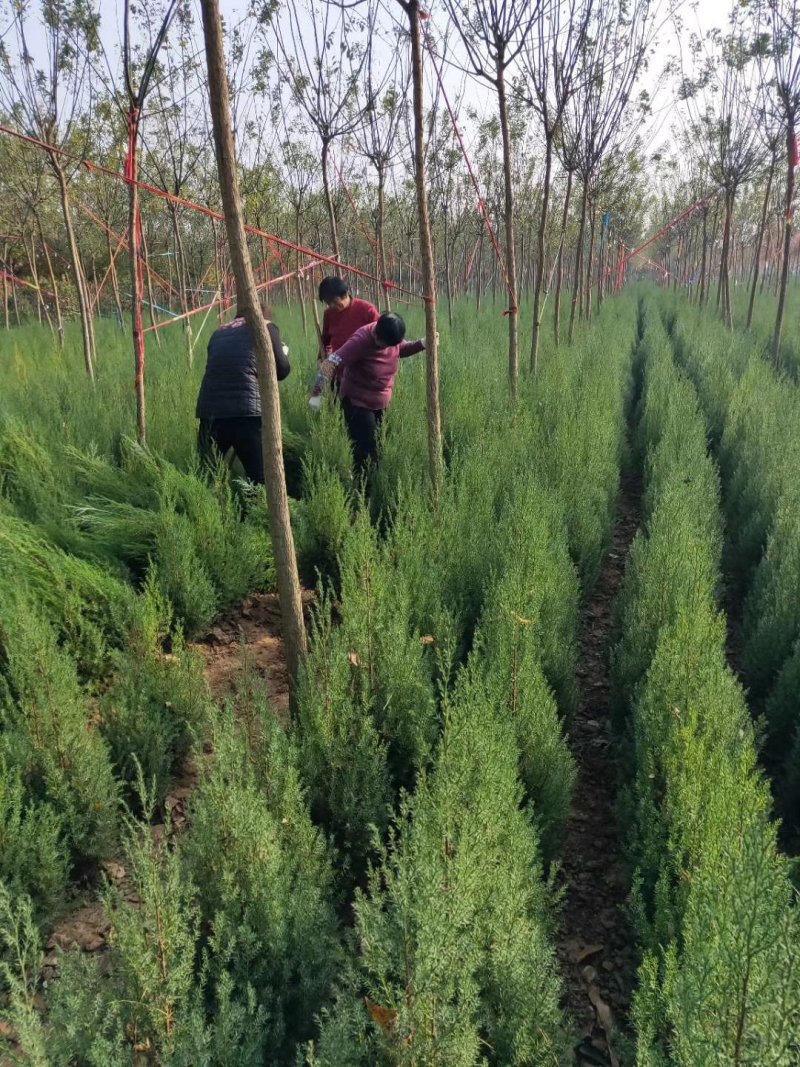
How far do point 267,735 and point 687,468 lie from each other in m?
3.28

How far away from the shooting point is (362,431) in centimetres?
474

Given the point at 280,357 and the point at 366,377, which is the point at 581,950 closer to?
the point at 280,357

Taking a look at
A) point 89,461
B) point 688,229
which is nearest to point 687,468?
point 89,461

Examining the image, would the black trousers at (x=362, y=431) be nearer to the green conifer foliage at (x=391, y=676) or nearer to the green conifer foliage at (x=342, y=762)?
the green conifer foliage at (x=391, y=676)

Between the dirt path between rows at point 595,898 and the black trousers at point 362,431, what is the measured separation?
2.08 meters

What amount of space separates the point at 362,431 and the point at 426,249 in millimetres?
1430

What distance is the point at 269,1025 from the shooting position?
159 cm

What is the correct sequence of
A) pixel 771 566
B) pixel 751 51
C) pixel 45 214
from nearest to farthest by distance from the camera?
1. pixel 771 566
2. pixel 751 51
3. pixel 45 214

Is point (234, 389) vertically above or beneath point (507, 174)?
beneath

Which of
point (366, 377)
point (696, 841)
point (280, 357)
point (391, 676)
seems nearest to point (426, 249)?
point (280, 357)

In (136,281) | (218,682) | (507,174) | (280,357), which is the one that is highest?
(507,174)

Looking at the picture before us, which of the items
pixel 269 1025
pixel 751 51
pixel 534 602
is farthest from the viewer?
pixel 751 51

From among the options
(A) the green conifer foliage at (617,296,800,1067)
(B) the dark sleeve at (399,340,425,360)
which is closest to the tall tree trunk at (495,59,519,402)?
(B) the dark sleeve at (399,340,425,360)

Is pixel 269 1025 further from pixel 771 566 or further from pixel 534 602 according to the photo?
pixel 771 566
